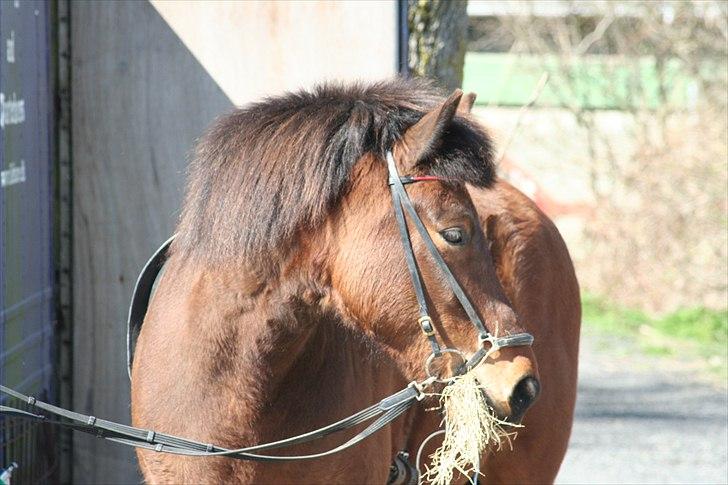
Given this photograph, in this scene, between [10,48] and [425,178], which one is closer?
[425,178]

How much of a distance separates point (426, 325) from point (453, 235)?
0.25m

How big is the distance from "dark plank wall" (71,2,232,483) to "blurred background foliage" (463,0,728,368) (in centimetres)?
512

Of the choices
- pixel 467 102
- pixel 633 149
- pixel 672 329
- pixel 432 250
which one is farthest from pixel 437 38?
pixel 633 149

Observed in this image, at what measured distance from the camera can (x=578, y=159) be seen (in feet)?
37.8

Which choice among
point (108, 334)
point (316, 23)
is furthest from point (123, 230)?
point (316, 23)

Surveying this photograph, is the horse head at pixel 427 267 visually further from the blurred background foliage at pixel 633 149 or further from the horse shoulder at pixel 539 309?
the blurred background foliage at pixel 633 149

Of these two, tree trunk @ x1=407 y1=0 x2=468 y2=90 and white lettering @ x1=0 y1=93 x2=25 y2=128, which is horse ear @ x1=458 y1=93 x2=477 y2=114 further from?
white lettering @ x1=0 y1=93 x2=25 y2=128

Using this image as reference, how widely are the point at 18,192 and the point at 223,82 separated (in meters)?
1.02

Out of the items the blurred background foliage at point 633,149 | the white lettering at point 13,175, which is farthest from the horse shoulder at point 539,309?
the blurred background foliage at point 633,149

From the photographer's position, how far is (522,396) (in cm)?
270

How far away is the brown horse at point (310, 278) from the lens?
2.68 m

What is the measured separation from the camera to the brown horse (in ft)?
8.78

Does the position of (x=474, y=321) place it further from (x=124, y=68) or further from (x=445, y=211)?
(x=124, y=68)

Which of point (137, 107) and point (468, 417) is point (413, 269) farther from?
point (137, 107)
